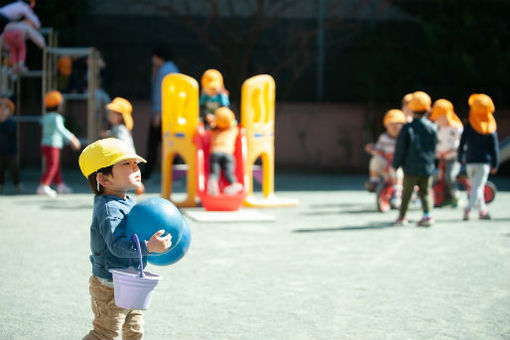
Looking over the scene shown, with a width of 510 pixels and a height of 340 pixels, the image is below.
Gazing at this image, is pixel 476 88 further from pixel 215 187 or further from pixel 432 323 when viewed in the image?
pixel 432 323

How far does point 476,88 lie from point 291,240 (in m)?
12.1

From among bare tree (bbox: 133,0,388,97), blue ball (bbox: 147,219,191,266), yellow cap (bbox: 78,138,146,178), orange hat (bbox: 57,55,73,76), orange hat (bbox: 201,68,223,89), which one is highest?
bare tree (bbox: 133,0,388,97)

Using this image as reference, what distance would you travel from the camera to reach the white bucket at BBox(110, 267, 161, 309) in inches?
142

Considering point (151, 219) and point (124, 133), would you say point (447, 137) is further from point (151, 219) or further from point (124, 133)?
point (151, 219)

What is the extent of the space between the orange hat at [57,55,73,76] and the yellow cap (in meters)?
12.7

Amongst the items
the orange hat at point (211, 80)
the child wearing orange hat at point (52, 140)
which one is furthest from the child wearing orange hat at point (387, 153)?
the child wearing orange hat at point (52, 140)

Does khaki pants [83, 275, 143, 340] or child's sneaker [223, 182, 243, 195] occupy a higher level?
khaki pants [83, 275, 143, 340]

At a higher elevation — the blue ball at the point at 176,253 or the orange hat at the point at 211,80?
the orange hat at the point at 211,80

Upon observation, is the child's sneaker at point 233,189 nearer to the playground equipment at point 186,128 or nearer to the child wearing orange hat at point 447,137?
the playground equipment at point 186,128

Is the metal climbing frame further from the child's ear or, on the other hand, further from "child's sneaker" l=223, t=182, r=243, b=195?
the child's ear

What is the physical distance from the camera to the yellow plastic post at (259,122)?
462 inches

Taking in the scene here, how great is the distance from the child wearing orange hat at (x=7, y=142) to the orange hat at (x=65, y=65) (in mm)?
3058

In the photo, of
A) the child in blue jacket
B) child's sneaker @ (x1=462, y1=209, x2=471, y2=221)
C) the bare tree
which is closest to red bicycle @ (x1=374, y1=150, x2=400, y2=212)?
child's sneaker @ (x1=462, y1=209, x2=471, y2=221)

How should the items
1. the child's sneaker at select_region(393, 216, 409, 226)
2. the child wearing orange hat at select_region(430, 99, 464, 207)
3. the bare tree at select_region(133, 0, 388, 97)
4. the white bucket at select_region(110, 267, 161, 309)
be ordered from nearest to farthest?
the white bucket at select_region(110, 267, 161, 309)
the child's sneaker at select_region(393, 216, 409, 226)
the child wearing orange hat at select_region(430, 99, 464, 207)
the bare tree at select_region(133, 0, 388, 97)
